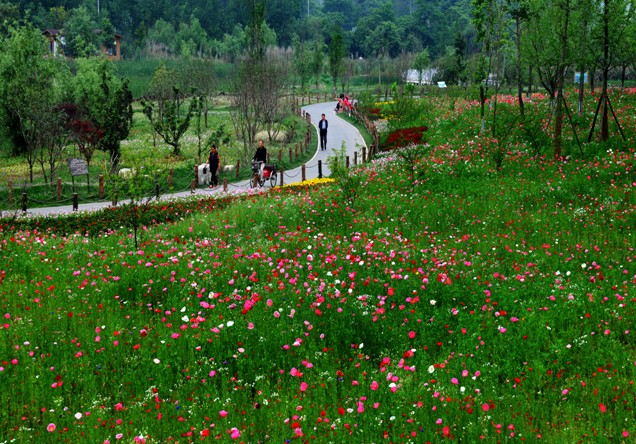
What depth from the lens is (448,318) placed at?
9320 millimetres

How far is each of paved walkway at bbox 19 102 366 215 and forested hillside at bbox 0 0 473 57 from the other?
137 feet

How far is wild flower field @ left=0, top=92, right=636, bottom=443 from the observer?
662cm

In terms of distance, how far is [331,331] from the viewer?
893 cm

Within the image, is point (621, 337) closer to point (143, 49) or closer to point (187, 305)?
point (187, 305)

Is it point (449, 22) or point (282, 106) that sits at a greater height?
point (449, 22)

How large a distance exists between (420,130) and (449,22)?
360 ft

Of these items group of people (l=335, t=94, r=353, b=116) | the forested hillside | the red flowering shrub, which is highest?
the forested hillside

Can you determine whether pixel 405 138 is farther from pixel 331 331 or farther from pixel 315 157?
pixel 331 331

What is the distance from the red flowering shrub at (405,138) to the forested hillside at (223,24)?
62910 millimetres

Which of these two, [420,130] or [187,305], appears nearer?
[187,305]

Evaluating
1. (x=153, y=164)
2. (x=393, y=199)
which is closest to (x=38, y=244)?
(x=153, y=164)

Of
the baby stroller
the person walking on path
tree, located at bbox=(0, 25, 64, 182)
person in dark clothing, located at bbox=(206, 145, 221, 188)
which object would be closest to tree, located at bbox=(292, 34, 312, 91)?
the person walking on path

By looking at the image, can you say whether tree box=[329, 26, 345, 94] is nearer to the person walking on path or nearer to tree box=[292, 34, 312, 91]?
tree box=[292, 34, 312, 91]

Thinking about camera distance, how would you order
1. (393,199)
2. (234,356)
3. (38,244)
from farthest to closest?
1. (393,199)
2. (38,244)
3. (234,356)
